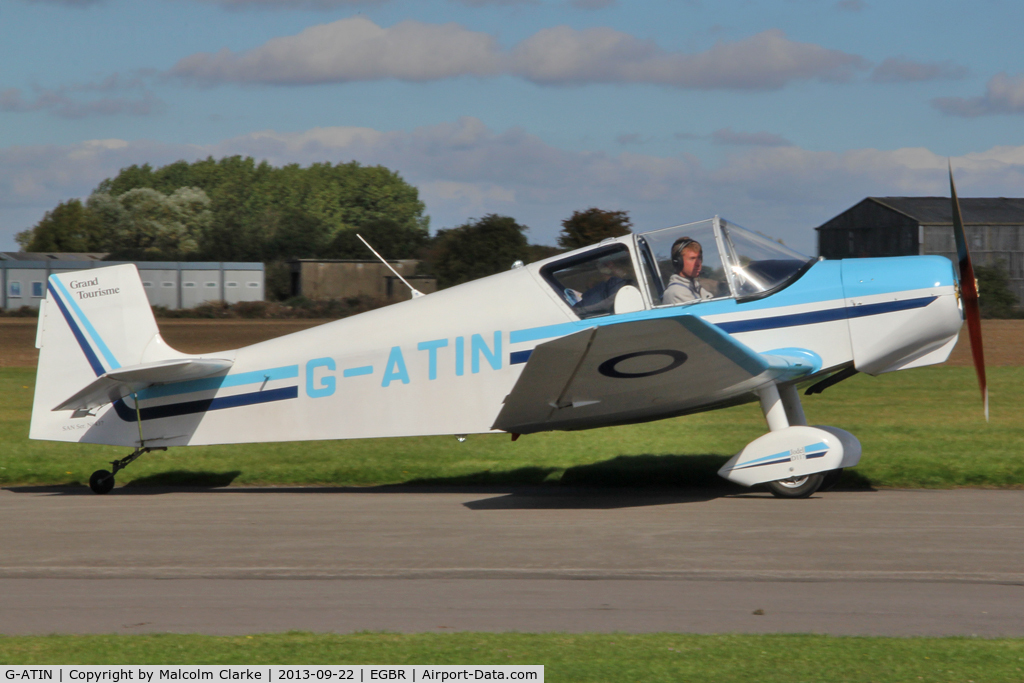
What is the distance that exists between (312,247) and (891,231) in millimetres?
46031

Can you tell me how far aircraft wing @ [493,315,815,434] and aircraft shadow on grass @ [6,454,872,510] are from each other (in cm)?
72

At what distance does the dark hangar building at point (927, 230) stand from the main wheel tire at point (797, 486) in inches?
1400

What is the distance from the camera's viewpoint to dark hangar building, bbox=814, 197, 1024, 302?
43.2m

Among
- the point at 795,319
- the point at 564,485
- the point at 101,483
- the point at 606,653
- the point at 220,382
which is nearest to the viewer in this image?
the point at 606,653

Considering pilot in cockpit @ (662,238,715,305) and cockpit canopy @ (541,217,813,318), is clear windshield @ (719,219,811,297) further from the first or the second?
pilot in cockpit @ (662,238,715,305)

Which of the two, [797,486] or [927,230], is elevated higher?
[927,230]

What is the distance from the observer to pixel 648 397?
7371 millimetres

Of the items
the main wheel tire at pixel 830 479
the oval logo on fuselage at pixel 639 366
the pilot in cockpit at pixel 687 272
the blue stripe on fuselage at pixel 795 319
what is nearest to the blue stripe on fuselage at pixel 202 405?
the oval logo on fuselage at pixel 639 366

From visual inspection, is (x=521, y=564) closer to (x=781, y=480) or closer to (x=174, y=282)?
(x=781, y=480)

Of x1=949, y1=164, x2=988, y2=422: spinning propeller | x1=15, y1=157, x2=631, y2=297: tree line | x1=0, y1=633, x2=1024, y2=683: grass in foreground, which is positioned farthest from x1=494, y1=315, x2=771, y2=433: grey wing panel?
x1=15, y1=157, x2=631, y2=297: tree line

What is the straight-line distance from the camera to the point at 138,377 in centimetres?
777

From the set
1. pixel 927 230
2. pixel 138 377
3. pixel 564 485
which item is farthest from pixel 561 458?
pixel 927 230

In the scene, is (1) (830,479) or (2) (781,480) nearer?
(2) (781,480)

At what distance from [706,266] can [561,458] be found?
9.12 ft
